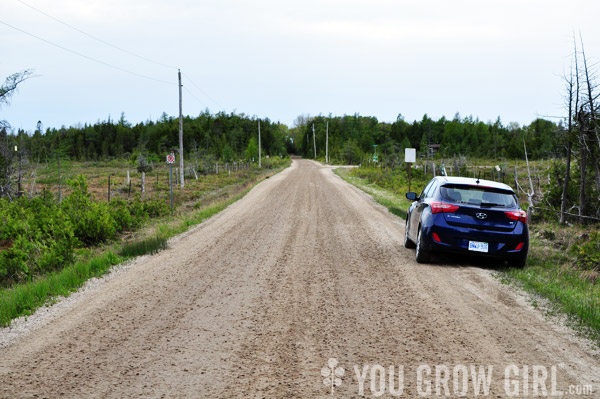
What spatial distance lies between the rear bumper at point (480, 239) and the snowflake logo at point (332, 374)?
15.8 ft

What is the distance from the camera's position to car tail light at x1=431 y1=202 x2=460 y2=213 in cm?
857

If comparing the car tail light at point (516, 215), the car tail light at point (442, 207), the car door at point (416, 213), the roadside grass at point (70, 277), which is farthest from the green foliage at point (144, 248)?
the car tail light at point (516, 215)

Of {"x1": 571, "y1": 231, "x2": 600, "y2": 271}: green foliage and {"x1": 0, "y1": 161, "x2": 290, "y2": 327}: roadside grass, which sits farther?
{"x1": 571, "y1": 231, "x2": 600, "y2": 271}: green foliage

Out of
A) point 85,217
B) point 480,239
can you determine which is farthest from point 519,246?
point 85,217

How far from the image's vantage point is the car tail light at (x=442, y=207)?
28.1 ft

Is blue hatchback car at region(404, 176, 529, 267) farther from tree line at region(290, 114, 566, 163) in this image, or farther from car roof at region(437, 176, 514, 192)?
tree line at region(290, 114, 566, 163)

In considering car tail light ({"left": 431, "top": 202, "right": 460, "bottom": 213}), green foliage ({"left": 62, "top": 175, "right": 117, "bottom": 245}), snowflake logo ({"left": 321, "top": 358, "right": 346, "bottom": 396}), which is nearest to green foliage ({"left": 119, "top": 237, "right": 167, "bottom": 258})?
green foliage ({"left": 62, "top": 175, "right": 117, "bottom": 245})

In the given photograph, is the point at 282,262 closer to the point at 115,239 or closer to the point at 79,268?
the point at 79,268

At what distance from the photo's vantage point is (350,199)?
23.4 metres

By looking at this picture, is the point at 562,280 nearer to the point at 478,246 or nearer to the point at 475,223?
the point at 478,246

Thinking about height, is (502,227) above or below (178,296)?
above

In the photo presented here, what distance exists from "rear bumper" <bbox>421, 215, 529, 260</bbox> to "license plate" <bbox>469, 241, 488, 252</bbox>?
5cm

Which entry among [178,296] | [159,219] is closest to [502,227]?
[178,296]

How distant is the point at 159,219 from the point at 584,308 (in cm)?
1474
